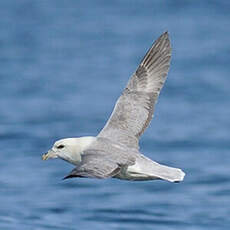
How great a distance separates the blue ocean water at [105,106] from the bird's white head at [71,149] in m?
4.34

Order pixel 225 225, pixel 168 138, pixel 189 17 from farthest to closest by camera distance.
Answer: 1. pixel 189 17
2. pixel 168 138
3. pixel 225 225

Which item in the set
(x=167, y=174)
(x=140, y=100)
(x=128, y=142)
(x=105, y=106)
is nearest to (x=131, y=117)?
(x=140, y=100)

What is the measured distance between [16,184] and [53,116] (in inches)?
99.7

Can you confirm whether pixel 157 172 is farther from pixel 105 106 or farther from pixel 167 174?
pixel 105 106

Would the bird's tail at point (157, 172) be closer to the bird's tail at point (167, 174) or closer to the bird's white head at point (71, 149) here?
the bird's tail at point (167, 174)

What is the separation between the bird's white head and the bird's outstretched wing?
0.42 m

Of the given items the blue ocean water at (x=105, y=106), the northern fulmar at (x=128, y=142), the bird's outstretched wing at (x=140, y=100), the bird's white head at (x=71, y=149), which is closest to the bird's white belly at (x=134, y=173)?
the northern fulmar at (x=128, y=142)

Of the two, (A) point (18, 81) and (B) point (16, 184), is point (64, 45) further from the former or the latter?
(B) point (16, 184)

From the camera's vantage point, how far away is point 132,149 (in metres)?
14.1

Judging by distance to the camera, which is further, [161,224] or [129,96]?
[161,224]

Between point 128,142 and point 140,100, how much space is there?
0.78 meters

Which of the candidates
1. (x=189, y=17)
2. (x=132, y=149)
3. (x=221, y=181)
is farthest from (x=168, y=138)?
(x=132, y=149)

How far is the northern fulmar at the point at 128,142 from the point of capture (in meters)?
13.2

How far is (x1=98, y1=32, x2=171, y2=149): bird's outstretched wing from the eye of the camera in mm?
14547
